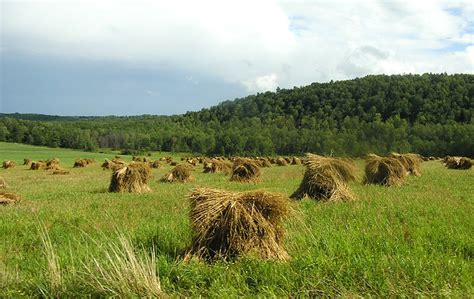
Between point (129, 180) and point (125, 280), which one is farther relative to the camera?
point (129, 180)

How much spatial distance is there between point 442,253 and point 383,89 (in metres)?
103

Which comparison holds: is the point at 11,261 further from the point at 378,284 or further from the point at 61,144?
the point at 61,144

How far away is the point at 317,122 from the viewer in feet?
339

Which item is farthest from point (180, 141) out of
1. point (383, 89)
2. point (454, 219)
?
point (454, 219)

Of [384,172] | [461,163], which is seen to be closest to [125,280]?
[384,172]

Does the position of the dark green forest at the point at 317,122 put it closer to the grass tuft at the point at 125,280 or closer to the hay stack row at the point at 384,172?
the hay stack row at the point at 384,172

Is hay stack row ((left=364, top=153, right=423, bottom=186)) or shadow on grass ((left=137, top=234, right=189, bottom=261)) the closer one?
shadow on grass ((left=137, top=234, right=189, bottom=261))

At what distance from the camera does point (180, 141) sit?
129 metres

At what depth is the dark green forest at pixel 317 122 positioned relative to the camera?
77.6 meters

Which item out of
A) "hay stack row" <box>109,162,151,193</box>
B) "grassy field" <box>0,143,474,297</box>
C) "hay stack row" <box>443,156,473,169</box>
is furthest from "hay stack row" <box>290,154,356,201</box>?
"hay stack row" <box>443,156,473,169</box>

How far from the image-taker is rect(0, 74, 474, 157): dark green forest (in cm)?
7762

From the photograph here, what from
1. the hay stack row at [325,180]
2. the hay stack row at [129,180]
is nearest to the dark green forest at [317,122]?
the hay stack row at [129,180]

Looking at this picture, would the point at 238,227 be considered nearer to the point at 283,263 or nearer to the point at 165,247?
→ the point at 283,263

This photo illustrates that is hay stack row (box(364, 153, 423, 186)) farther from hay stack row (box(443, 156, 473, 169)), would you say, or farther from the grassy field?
hay stack row (box(443, 156, 473, 169))
